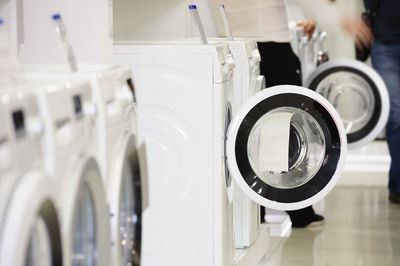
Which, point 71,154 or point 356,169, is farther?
point 356,169

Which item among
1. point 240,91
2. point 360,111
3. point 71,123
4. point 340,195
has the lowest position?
point 340,195

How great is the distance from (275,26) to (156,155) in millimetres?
1375

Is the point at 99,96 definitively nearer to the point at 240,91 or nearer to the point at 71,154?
the point at 71,154

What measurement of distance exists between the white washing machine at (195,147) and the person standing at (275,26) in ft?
2.96

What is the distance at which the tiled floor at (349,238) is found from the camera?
378 cm

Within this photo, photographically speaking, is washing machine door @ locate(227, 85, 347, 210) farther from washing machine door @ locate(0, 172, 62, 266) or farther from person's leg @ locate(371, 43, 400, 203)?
person's leg @ locate(371, 43, 400, 203)

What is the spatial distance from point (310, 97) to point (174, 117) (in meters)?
0.53

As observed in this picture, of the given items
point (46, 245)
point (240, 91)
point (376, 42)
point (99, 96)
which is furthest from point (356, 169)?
point (46, 245)

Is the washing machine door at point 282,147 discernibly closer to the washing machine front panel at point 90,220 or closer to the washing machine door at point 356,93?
the washing machine front panel at point 90,220

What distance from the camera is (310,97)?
3051 millimetres

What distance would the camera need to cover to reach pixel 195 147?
2934mm

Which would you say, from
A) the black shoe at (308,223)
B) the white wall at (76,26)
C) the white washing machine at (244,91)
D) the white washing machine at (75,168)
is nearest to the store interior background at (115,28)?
the white wall at (76,26)

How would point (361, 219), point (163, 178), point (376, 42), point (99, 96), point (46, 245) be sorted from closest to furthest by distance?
point (46, 245) → point (99, 96) → point (163, 178) → point (361, 219) → point (376, 42)

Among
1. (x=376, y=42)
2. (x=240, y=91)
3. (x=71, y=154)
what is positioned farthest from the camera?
(x=376, y=42)
